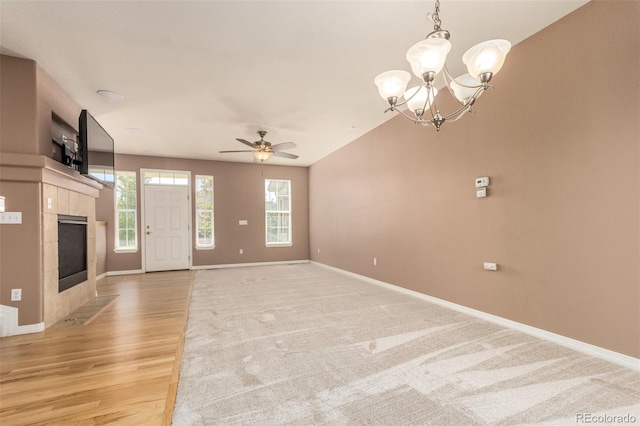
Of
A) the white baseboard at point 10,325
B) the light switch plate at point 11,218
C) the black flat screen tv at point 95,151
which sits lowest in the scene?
the white baseboard at point 10,325

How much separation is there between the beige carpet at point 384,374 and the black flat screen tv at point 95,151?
2.21 m

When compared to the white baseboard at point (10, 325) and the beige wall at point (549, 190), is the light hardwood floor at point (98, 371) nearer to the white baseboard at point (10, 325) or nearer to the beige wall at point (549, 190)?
the white baseboard at point (10, 325)

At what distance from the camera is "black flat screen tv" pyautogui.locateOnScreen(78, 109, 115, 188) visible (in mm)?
3381

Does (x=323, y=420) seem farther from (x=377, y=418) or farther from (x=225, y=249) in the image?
(x=225, y=249)

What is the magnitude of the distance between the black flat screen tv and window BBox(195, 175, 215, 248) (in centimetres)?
306

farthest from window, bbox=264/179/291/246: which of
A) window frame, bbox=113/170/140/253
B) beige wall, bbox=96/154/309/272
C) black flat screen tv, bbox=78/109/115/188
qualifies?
black flat screen tv, bbox=78/109/115/188

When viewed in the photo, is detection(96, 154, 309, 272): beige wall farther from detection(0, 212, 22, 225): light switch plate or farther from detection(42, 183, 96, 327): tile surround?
detection(0, 212, 22, 225): light switch plate

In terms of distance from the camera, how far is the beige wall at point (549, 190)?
2223mm

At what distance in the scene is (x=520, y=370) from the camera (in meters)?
2.15

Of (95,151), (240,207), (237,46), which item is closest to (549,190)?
(237,46)

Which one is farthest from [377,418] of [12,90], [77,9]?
[12,90]

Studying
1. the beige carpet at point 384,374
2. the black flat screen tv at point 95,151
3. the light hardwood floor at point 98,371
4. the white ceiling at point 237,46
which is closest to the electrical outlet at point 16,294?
the light hardwood floor at point 98,371

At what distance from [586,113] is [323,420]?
303 cm

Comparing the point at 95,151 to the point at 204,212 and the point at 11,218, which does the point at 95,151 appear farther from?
the point at 204,212
